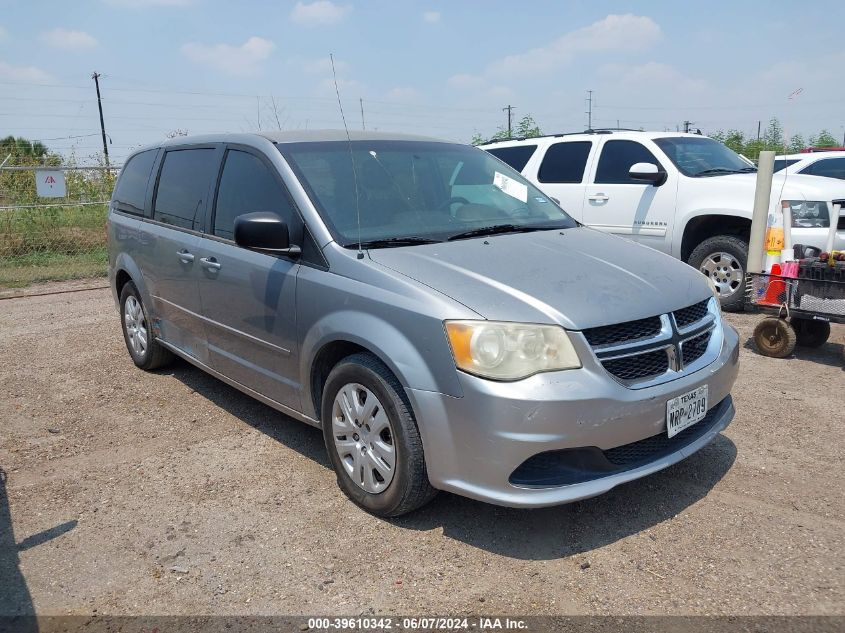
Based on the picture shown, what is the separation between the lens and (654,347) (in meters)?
3.14

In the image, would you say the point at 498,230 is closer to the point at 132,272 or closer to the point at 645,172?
the point at 132,272

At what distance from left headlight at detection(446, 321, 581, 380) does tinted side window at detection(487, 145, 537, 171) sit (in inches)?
259

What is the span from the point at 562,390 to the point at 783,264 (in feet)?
12.1

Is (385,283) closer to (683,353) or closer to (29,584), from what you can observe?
(683,353)

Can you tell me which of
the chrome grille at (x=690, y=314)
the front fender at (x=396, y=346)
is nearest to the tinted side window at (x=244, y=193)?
the front fender at (x=396, y=346)

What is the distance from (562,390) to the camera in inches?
113

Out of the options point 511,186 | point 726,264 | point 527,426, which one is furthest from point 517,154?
point 527,426

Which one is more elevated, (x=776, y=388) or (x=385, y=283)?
(x=385, y=283)

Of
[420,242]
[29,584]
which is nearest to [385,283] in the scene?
[420,242]

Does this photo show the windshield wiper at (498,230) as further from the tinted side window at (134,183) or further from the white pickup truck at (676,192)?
the white pickup truck at (676,192)

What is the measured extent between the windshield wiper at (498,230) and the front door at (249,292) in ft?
2.85

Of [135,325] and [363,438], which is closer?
[363,438]

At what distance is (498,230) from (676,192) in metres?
4.64

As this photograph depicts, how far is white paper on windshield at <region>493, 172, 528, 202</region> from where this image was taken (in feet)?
14.9
